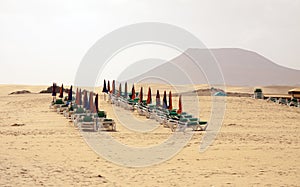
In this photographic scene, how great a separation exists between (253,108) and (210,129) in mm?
9676

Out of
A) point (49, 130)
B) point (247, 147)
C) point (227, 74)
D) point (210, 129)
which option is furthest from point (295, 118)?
point (227, 74)

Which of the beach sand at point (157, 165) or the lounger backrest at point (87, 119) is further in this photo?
the lounger backrest at point (87, 119)

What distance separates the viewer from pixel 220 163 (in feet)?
30.1

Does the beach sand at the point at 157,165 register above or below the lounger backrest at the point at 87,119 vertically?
below

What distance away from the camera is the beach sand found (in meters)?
7.36

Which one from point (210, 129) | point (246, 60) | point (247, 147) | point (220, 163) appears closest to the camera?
point (220, 163)

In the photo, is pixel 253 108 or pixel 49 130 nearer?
pixel 49 130

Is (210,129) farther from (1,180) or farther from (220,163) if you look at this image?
(1,180)

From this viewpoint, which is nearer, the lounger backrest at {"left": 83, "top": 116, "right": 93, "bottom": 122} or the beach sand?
the beach sand

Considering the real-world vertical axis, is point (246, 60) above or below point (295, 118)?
above

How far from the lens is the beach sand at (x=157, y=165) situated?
7355 millimetres

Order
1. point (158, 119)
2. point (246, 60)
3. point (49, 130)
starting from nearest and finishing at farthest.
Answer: point (49, 130) → point (158, 119) → point (246, 60)

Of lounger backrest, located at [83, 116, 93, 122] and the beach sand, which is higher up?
lounger backrest, located at [83, 116, 93, 122]

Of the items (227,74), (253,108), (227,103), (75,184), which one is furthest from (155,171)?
(227,74)
